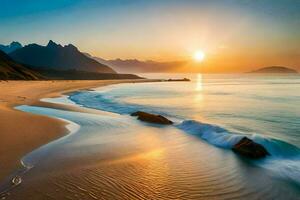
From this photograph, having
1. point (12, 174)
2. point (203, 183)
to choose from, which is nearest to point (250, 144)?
point (203, 183)

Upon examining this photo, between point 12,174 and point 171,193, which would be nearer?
point 171,193

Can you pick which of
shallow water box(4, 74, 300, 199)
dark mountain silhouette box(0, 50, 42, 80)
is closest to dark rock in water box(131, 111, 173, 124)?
shallow water box(4, 74, 300, 199)

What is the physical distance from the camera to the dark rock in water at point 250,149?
12156mm

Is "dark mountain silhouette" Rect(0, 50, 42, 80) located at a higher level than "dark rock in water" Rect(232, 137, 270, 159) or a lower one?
higher

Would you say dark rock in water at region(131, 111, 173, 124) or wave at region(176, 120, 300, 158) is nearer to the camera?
wave at region(176, 120, 300, 158)

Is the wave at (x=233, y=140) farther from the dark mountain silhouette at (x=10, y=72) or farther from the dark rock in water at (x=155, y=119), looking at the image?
the dark mountain silhouette at (x=10, y=72)

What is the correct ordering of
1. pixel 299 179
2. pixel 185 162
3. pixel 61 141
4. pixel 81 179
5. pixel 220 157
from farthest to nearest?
pixel 61 141, pixel 220 157, pixel 185 162, pixel 299 179, pixel 81 179

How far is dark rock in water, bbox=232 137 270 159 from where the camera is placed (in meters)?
12.2

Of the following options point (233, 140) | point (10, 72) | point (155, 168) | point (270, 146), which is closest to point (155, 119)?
point (233, 140)

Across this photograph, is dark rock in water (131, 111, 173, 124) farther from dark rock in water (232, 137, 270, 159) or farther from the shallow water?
dark rock in water (232, 137, 270, 159)

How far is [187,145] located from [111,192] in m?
6.61

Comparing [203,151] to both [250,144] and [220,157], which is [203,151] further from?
[250,144]

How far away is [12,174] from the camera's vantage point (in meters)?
8.63

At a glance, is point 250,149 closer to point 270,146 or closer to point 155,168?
point 270,146
